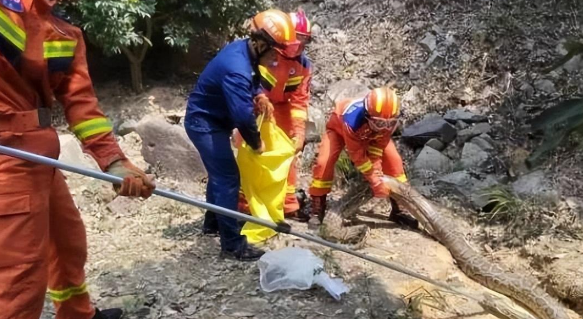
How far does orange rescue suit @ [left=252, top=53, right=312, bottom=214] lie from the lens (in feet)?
16.7

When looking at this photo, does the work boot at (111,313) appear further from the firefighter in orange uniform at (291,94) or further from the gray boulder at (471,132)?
the gray boulder at (471,132)

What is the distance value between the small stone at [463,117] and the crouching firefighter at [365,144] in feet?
5.63

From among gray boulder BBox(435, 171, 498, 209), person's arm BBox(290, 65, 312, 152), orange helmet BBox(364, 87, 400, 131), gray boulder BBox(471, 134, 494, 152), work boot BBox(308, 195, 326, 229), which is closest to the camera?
orange helmet BBox(364, 87, 400, 131)

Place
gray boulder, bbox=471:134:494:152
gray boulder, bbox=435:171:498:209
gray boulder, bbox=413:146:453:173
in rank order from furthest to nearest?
gray boulder, bbox=471:134:494:152 < gray boulder, bbox=413:146:453:173 < gray boulder, bbox=435:171:498:209

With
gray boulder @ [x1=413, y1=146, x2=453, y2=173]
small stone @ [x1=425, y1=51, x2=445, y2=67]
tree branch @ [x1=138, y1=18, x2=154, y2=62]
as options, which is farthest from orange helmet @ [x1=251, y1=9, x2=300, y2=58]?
small stone @ [x1=425, y1=51, x2=445, y2=67]

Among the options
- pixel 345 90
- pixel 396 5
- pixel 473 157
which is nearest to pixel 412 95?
pixel 345 90

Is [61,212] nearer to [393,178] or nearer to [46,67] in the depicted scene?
[46,67]

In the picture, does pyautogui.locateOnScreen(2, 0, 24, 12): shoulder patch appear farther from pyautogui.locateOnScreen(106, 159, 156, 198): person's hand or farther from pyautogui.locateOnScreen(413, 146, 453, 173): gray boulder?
pyautogui.locateOnScreen(413, 146, 453, 173): gray boulder

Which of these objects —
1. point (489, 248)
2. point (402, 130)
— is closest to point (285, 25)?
point (489, 248)

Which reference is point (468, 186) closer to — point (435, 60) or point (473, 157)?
point (473, 157)

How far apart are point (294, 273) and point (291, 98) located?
1.53 meters

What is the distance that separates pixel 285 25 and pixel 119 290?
→ 1.95 metres

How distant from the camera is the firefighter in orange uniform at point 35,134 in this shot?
291 centimetres

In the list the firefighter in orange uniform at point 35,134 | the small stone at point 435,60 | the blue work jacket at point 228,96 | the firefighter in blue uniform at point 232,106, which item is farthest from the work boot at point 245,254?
the small stone at point 435,60
